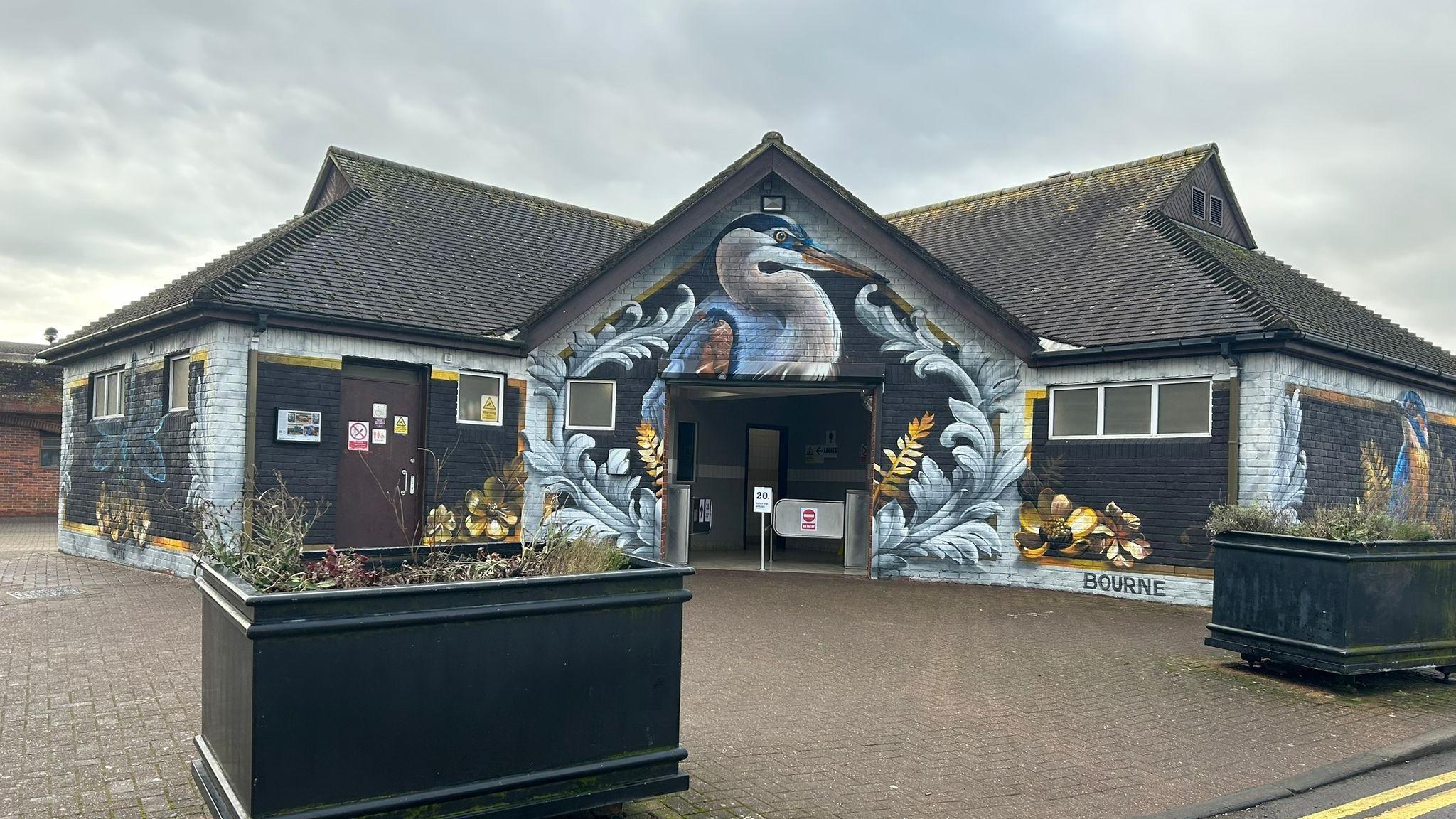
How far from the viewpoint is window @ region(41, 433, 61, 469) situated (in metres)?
28.5

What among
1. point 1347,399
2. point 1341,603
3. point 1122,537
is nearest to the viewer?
point 1341,603

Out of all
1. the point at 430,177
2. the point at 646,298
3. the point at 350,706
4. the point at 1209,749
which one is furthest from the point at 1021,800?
the point at 430,177

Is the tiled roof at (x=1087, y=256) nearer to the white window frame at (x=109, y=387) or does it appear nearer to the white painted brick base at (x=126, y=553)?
the white painted brick base at (x=126, y=553)

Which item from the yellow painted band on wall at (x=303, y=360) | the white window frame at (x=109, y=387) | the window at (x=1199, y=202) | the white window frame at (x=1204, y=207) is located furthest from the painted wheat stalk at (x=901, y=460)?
the white window frame at (x=109, y=387)

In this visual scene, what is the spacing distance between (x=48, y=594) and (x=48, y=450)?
19542 mm

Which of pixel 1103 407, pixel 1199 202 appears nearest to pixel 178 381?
pixel 1103 407

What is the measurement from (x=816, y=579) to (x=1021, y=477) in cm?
324

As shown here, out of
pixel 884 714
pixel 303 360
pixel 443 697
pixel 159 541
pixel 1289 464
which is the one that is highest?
pixel 303 360

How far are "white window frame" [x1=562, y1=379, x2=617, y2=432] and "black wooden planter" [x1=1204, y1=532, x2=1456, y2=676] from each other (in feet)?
29.3

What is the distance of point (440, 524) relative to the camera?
14664 mm

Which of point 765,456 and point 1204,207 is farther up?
point 1204,207

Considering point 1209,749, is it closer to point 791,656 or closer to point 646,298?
point 791,656

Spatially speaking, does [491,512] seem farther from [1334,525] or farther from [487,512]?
[1334,525]

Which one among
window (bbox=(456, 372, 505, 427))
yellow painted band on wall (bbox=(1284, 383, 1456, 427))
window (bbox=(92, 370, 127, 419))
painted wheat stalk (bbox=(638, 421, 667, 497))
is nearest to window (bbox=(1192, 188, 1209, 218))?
yellow painted band on wall (bbox=(1284, 383, 1456, 427))
